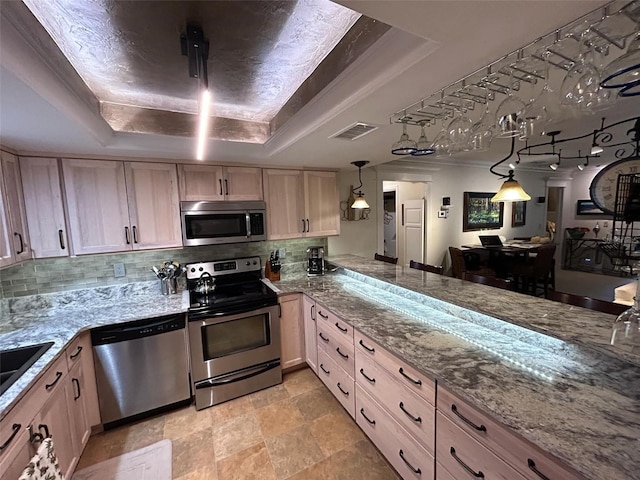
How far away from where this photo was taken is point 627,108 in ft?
8.27

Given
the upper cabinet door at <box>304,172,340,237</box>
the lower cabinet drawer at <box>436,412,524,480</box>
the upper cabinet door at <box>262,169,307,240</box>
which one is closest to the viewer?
the lower cabinet drawer at <box>436,412,524,480</box>

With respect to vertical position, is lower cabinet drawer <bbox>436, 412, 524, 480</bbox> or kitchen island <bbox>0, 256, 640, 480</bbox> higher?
kitchen island <bbox>0, 256, 640, 480</bbox>

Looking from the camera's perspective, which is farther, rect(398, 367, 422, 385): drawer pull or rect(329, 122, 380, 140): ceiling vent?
rect(329, 122, 380, 140): ceiling vent

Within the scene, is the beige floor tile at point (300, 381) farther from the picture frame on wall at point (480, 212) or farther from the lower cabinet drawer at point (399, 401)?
the picture frame on wall at point (480, 212)

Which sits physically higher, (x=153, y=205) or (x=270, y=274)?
(x=153, y=205)

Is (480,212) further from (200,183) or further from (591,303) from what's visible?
(200,183)

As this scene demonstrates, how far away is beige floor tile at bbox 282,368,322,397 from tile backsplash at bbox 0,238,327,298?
139 cm

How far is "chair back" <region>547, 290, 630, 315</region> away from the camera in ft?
5.12

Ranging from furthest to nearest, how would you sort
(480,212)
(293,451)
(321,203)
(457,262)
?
(480,212) < (457,262) < (321,203) < (293,451)

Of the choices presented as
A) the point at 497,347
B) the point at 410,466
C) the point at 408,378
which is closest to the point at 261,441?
the point at 410,466

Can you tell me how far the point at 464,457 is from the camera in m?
1.20

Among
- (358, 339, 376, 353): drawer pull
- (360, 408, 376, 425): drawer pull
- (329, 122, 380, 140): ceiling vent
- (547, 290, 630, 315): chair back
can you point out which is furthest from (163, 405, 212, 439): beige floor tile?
(547, 290, 630, 315): chair back

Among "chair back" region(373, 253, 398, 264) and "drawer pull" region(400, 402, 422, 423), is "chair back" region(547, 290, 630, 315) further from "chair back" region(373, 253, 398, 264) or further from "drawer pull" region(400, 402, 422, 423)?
"chair back" region(373, 253, 398, 264)

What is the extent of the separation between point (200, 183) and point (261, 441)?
2244 millimetres
